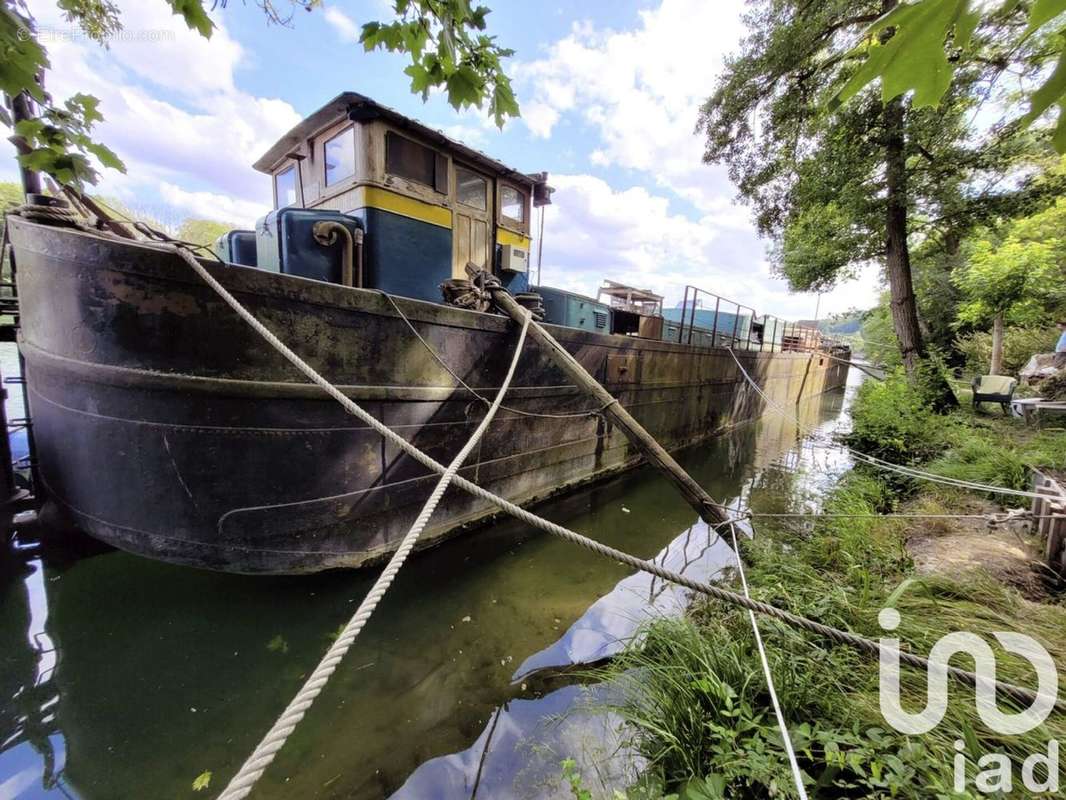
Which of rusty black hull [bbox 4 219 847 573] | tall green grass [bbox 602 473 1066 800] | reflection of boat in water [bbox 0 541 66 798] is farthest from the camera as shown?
rusty black hull [bbox 4 219 847 573]

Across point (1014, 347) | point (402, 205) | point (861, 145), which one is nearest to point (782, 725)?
point (402, 205)

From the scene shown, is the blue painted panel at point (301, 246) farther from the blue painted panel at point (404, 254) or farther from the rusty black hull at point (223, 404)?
the rusty black hull at point (223, 404)

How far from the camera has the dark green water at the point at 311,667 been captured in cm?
215

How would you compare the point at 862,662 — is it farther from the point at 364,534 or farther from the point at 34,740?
the point at 34,740

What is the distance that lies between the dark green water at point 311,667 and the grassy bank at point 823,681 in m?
0.41

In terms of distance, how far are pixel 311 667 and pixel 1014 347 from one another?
761 inches

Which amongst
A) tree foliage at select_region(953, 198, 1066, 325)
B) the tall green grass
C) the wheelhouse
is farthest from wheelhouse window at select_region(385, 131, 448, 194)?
tree foliage at select_region(953, 198, 1066, 325)

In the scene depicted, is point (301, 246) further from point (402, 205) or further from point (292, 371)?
point (292, 371)

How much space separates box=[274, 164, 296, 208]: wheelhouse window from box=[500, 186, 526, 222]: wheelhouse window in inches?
101

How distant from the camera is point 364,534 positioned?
3.56m

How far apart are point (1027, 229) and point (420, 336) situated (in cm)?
1627

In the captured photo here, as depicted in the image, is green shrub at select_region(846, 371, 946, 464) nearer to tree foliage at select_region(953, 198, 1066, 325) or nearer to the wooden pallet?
tree foliage at select_region(953, 198, 1066, 325)

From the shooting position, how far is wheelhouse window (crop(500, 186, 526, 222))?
221 inches

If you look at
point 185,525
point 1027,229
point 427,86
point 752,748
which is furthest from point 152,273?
point 1027,229
